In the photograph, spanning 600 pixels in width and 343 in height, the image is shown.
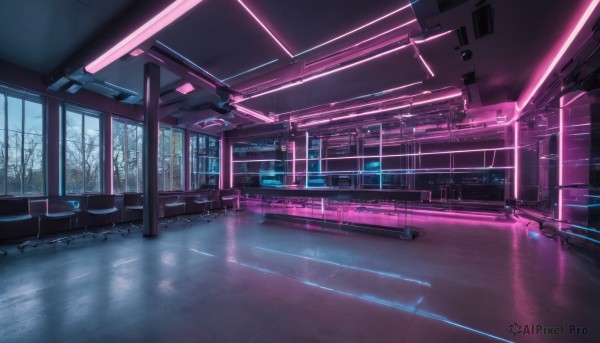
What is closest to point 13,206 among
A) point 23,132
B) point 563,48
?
point 23,132

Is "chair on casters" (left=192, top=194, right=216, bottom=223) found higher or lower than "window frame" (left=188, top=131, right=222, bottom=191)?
lower

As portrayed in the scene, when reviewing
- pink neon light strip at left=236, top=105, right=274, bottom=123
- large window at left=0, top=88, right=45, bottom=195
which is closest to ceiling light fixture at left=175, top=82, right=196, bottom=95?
pink neon light strip at left=236, top=105, right=274, bottom=123

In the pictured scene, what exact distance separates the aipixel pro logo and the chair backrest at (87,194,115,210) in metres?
7.22

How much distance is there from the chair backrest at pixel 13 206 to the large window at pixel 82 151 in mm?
1249

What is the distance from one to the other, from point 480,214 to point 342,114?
17.6ft

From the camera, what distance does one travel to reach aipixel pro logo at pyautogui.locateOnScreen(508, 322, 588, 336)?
1.68 metres

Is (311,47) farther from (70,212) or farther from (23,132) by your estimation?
(23,132)

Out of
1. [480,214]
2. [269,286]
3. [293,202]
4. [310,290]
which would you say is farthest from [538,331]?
[293,202]

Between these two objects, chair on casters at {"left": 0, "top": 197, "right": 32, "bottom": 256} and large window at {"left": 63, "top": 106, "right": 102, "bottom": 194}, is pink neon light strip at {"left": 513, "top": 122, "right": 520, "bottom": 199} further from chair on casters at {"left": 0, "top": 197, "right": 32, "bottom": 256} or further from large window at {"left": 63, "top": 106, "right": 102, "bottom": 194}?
large window at {"left": 63, "top": 106, "right": 102, "bottom": 194}

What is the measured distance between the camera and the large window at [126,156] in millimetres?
6645

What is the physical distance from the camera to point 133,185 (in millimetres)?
7000

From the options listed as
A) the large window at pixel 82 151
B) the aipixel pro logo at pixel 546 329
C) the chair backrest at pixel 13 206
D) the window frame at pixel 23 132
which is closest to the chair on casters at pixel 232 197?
the large window at pixel 82 151

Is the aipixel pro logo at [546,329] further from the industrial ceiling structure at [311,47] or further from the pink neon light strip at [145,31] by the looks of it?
the pink neon light strip at [145,31]

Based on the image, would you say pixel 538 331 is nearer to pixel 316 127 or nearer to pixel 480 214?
pixel 480 214
